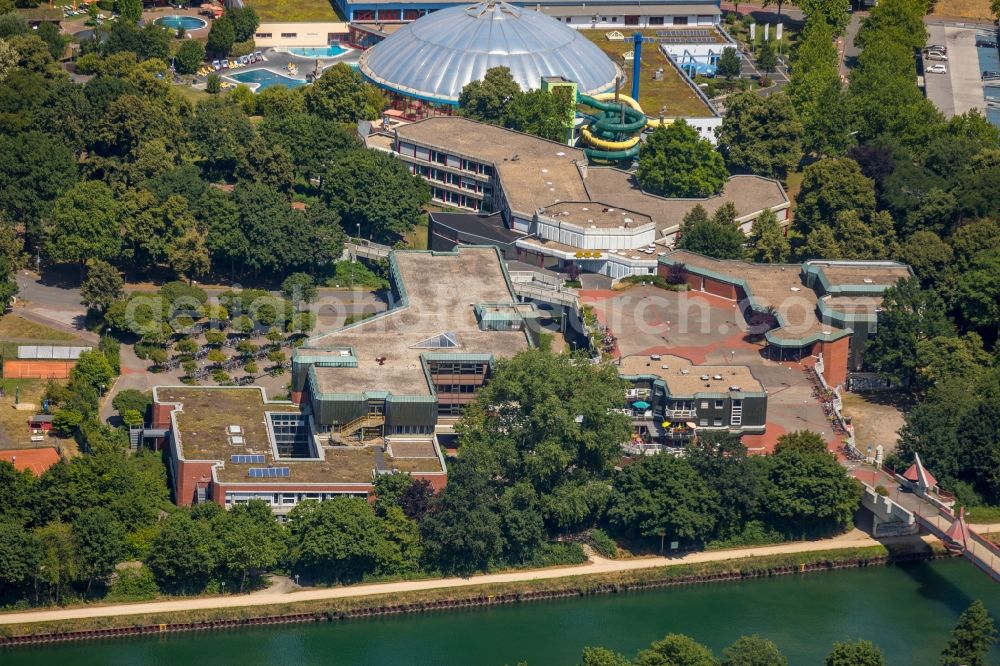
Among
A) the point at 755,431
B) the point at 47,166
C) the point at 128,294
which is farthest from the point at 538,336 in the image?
the point at 47,166

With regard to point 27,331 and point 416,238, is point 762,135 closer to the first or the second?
point 416,238

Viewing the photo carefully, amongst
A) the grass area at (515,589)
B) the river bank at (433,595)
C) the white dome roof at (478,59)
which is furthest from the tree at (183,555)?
the white dome roof at (478,59)

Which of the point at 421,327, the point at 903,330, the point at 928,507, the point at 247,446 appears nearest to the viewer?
the point at 247,446

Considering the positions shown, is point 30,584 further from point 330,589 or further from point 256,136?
point 256,136

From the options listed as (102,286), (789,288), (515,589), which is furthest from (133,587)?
(789,288)

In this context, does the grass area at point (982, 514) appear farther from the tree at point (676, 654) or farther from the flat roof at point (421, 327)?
the flat roof at point (421, 327)

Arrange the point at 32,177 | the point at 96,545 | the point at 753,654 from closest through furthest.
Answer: the point at 753,654 → the point at 96,545 → the point at 32,177
